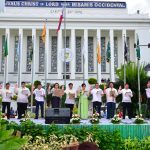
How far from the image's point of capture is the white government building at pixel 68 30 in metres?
49.4

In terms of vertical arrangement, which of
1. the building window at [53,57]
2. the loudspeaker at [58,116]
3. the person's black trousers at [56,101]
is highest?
the building window at [53,57]

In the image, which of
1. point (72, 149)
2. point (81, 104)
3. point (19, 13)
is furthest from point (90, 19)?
point (72, 149)

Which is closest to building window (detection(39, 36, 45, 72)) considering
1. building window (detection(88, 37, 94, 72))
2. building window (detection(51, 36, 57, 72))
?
building window (detection(51, 36, 57, 72))

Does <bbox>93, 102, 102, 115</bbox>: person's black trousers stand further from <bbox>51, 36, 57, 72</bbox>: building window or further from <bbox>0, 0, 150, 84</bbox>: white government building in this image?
<bbox>51, 36, 57, 72</bbox>: building window

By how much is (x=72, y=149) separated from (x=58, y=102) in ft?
38.9

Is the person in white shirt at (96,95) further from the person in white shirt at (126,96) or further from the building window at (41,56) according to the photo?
the building window at (41,56)

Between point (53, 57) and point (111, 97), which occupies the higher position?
point (53, 57)

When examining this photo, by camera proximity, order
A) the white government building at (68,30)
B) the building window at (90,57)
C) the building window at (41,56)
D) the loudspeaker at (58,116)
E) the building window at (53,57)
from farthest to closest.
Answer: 1. the building window at (90,57)
2. the building window at (53,57)
3. the building window at (41,56)
4. the white government building at (68,30)
5. the loudspeaker at (58,116)

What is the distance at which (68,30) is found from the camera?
50.6 metres

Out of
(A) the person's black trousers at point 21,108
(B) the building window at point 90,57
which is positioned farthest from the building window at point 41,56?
(A) the person's black trousers at point 21,108

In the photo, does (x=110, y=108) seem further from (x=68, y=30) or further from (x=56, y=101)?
(x=68, y=30)

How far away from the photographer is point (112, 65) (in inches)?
1918

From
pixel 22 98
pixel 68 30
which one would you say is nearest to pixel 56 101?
pixel 22 98

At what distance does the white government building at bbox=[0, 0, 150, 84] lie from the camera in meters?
49.4
